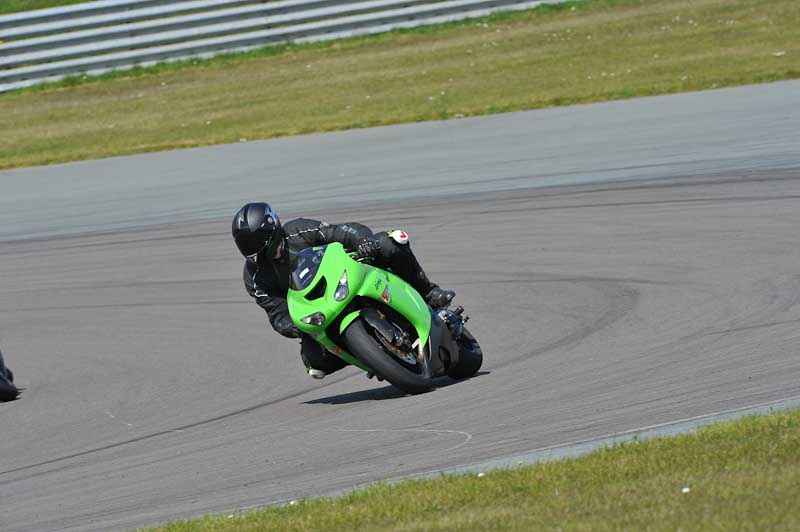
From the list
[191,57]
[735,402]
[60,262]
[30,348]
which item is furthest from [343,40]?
[735,402]

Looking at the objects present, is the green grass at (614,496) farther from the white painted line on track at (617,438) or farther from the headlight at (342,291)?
the headlight at (342,291)

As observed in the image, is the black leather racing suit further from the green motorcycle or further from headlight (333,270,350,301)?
headlight (333,270,350,301)

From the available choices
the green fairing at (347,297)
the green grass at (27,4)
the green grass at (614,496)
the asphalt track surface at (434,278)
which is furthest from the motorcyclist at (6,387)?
the green grass at (27,4)

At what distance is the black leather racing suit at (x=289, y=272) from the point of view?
8.90 m

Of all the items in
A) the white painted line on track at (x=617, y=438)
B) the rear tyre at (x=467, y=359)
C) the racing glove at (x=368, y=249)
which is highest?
the racing glove at (x=368, y=249)

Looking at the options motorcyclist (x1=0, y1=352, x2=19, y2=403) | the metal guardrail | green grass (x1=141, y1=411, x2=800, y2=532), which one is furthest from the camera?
the metal guardrail

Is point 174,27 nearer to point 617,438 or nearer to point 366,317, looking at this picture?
point 366,317

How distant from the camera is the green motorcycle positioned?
27.7ft

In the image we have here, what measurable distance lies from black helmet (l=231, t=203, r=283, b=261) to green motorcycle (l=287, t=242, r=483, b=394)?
0.21 meters

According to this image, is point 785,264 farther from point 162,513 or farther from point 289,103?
point 289,103

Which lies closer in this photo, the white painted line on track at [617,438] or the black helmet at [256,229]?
the white painted line on track at [617,438]

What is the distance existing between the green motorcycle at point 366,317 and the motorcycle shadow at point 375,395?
240 millimetres

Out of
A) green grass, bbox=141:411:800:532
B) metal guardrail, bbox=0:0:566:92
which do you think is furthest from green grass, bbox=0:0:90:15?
green grass, bbox=141:411:800:532

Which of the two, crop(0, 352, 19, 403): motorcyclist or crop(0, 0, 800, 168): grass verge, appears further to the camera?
crop(0, 0, 800, 168): grass verge
